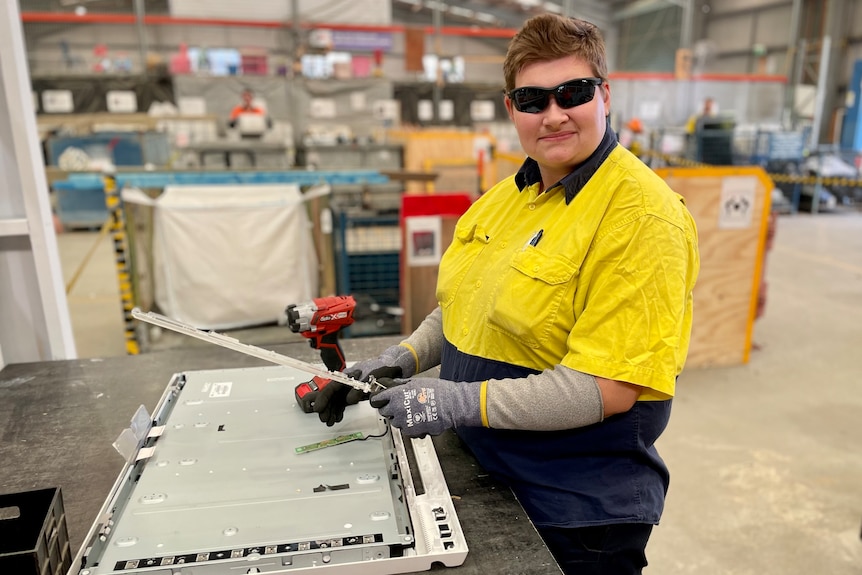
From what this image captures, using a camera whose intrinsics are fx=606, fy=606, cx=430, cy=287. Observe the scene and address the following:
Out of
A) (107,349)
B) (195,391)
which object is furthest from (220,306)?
(195,391)

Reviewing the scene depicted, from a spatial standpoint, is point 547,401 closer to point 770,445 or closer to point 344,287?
point 770,445

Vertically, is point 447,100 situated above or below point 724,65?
below

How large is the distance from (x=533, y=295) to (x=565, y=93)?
0.38m

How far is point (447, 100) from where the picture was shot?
1152cm

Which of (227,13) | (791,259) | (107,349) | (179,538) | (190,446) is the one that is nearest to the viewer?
(179,538)

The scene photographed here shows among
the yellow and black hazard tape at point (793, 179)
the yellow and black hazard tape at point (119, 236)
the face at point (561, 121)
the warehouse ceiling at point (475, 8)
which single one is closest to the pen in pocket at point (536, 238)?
the face at point (561, 121)

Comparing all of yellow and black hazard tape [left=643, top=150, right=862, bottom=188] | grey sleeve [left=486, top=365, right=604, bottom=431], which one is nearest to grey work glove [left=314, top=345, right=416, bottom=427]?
grey sleeve [left=486, top=365, right=604, bottom=431]

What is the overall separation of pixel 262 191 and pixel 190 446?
2502mm

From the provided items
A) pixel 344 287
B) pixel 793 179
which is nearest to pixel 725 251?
pixel 344 287

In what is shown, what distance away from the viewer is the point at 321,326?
56.3 inches

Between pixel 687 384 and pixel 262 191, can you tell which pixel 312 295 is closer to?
pixel 262 191

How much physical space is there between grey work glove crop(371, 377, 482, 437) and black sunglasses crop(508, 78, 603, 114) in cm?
55

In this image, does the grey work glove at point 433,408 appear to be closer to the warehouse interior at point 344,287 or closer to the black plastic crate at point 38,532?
the warehouse interior at point 344,287

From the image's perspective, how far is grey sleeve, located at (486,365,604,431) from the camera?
107 centimetres
